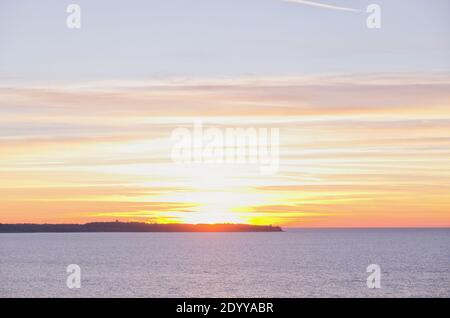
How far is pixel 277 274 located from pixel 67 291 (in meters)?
27.3

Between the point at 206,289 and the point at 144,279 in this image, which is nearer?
the point at 206,289

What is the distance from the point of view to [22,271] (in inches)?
3413

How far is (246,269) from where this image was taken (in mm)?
86688

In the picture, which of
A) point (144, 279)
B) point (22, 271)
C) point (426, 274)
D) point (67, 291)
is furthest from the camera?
point (22, 271)
